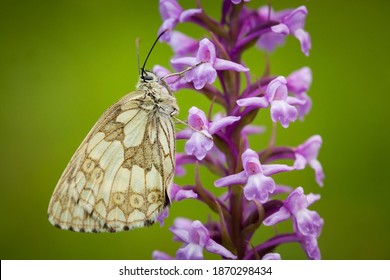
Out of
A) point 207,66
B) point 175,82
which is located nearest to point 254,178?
point 207,66

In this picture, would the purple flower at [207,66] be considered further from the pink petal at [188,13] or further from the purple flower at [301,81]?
the purple flower at [301,81]

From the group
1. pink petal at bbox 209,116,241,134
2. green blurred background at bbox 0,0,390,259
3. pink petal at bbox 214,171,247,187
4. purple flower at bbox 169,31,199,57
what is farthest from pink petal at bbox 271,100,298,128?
green blurred background at bbox 0,0,390,259

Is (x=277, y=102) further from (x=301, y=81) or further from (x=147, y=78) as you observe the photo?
(x=147, y=78)

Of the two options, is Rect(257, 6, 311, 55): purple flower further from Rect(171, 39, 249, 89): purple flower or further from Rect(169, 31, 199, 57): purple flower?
Rect(169, 31, 199, 57): purple flower

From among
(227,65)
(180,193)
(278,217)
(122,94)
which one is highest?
(122,94)

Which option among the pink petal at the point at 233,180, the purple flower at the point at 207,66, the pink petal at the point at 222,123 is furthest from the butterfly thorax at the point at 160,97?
the pink petal at the point at 233,180

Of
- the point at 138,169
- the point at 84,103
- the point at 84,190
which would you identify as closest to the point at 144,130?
the point at 138,169

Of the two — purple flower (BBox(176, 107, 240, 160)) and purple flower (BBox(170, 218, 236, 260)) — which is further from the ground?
purple flower (BBox(176, 107, 240, 160))
